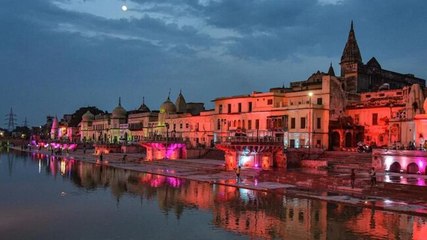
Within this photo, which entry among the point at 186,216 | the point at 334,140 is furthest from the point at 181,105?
the point at 186,216

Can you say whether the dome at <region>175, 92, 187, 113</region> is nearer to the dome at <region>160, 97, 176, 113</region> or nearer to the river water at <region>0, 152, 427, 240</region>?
the dome at <region>160, 97, 176, 113</region>

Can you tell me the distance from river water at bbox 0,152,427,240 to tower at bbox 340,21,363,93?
36.9m

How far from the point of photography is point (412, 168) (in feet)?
120

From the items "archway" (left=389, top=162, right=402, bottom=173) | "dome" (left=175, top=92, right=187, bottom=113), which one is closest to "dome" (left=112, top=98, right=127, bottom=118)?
"dome" (left=175, top=92, right=187, bottom=113)

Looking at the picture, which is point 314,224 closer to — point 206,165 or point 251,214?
point 251,214

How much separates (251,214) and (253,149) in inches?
805

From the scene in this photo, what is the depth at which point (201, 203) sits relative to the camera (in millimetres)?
28844

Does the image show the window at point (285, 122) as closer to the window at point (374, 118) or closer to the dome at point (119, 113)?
the window at point (374, 118)

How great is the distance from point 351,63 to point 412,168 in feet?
116

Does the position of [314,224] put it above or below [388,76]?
below

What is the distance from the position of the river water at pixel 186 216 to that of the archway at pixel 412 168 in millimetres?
12346

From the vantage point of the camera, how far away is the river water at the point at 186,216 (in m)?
20.7

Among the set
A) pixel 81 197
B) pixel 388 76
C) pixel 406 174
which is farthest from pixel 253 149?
pixel 388 76

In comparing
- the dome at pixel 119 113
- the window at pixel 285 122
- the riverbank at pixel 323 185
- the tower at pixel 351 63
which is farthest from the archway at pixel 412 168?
the dome at pixel 119 113
